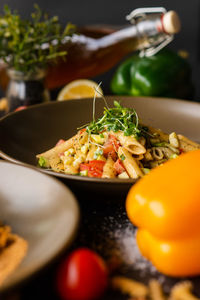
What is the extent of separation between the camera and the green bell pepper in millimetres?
2791

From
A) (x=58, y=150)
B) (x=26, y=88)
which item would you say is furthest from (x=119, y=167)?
(x=26, y=88)

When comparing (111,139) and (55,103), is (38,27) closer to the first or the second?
(55,103)

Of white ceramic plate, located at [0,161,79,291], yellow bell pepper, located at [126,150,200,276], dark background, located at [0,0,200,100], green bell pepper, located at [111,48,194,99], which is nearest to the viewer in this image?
white ceramic plate, located at [0,161,79,291]

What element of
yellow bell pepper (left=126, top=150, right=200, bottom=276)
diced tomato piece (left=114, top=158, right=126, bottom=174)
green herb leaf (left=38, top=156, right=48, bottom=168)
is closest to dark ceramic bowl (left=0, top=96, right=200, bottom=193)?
green herb leaf (left=38, top=156, right=48, bottom=168)

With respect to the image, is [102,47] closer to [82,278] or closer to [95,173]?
[95,173]

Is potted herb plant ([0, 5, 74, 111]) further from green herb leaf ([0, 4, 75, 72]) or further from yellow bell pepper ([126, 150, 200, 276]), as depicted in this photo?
yellow bell pepper ([126, 150, 200, 276])

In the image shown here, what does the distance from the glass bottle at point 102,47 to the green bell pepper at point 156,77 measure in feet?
0.36

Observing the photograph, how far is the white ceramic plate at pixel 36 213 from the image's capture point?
38.5 inches

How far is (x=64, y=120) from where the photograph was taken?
1.96 meters

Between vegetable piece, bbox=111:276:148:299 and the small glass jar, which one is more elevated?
the small glass jar

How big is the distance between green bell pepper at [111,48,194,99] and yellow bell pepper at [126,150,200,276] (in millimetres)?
1687

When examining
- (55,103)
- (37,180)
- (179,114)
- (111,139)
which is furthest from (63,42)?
(37,180)

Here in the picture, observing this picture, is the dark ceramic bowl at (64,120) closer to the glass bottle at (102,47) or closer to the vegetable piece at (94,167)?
the vegetable piece at (94,167)

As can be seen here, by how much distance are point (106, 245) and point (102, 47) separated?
173 cm
